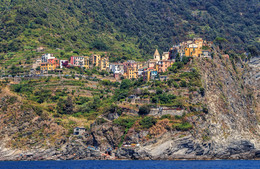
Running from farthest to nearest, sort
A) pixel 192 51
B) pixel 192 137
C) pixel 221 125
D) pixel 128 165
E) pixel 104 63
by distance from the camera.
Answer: pixel 104 63, pixel 192 51, pixel 221 125, pixel 192 137, pixel 128 165

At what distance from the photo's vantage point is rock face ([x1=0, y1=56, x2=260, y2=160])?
93.7 m

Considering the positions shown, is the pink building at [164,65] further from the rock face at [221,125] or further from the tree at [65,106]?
the tree at [65,106]

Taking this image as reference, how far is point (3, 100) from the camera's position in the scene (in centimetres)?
10969

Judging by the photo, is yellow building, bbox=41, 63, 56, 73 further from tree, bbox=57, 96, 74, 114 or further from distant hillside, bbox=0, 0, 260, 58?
tree, bbox=57, 96, 74, 114

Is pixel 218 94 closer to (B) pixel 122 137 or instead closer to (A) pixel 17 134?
(B) pixel 122 137

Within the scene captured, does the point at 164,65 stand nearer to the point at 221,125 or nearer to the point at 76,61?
the point at 221,125

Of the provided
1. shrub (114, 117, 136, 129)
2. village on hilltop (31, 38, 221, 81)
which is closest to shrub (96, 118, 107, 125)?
shrub (114, 117, 136, 129)

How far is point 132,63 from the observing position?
142875 millimetres

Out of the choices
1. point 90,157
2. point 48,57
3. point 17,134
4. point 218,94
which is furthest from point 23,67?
point 218,94

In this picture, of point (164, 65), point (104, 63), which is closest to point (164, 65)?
point (164, 65)

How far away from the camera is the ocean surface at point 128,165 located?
83562 mm

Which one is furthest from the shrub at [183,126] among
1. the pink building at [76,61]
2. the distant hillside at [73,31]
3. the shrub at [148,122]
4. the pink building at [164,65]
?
the distant hillside at [73,31]

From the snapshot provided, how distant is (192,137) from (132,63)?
172 ft

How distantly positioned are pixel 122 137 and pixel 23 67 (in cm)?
4762
